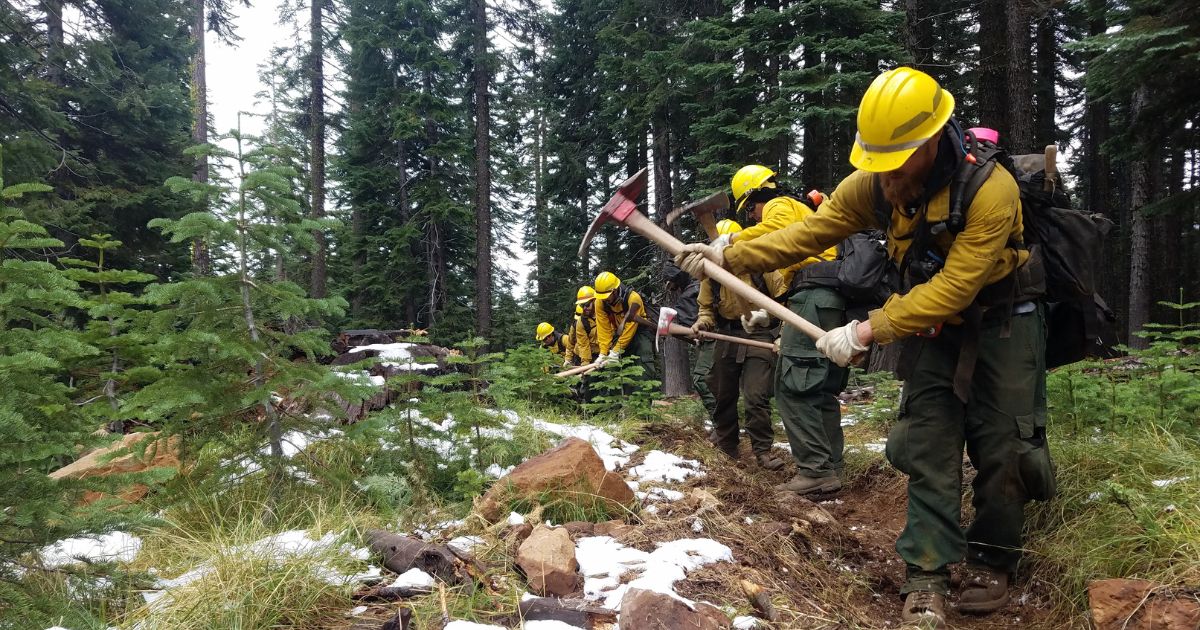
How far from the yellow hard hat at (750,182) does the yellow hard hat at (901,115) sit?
104 inches

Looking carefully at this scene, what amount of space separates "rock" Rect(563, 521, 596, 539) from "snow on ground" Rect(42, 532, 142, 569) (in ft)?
6.87

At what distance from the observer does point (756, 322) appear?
5723 mm

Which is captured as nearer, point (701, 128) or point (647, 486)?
point (647, 486)

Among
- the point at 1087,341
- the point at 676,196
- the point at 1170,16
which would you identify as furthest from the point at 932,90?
the point at 676,196

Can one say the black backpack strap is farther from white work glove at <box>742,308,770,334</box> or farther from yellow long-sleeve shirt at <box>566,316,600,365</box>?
yellow long-sleeve shirt at <box>566,316,600,365</box>

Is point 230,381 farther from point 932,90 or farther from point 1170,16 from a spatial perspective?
point 1170,16

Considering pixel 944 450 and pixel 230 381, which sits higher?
pixel 230 381

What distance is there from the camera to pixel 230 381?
135 inches

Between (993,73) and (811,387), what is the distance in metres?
8.87

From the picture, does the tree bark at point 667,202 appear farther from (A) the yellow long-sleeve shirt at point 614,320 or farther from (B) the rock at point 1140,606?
(B) the rock at point 1140,606

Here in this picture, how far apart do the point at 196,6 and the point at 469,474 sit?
20.3 m

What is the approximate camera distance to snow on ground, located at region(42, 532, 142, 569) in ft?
9.26

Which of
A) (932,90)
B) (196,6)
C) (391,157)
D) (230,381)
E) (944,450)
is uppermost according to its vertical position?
(196,6)

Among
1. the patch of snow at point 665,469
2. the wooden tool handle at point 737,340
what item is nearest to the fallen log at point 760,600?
the patch of snow at point 665,469
